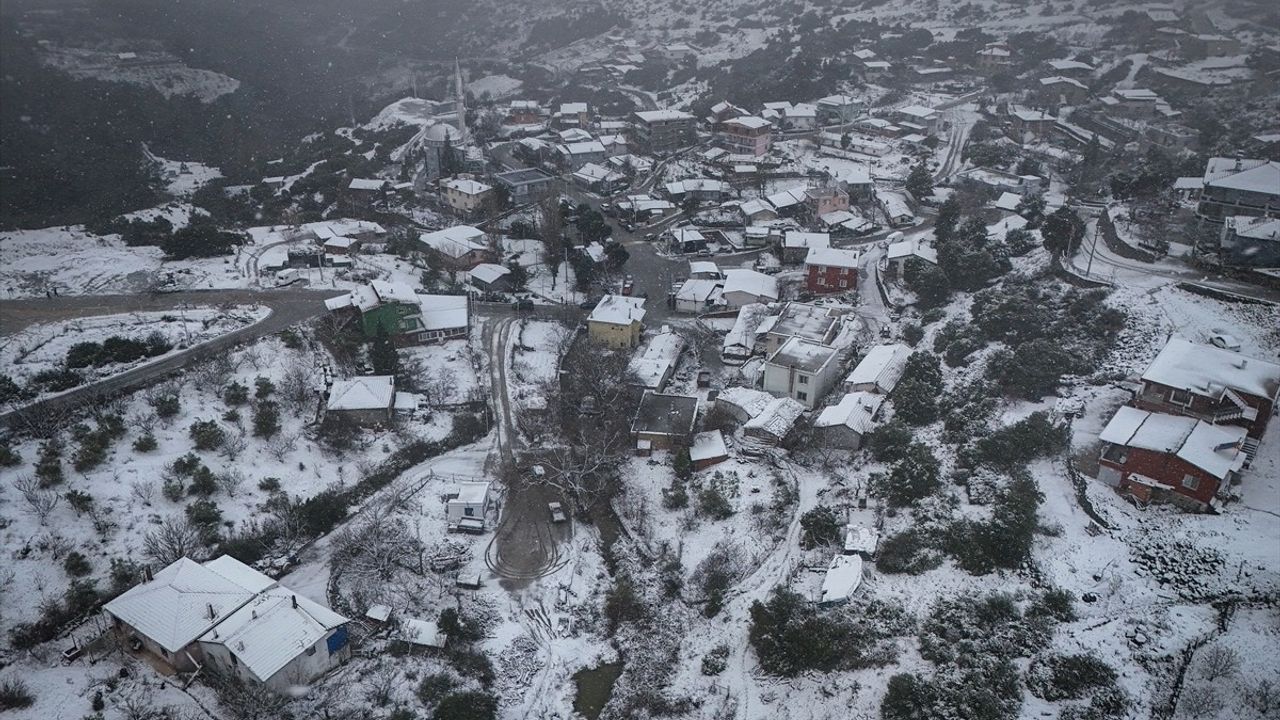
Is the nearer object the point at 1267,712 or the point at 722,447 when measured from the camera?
the point at 1267,712

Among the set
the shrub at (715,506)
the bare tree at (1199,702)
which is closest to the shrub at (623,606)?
the shrub at (715,506)

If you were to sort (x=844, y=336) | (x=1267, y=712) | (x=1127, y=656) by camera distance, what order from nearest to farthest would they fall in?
(x=1267, y=712)
(x=1127, y=656)
(x=844, y=336)

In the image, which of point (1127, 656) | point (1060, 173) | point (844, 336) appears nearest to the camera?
point (1127, 656)

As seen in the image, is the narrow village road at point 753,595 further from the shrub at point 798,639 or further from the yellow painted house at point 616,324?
the yellow painted house at point 616,324

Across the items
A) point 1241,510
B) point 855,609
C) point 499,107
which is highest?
point 1241,510

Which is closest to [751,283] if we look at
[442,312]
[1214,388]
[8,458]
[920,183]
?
[442,312]

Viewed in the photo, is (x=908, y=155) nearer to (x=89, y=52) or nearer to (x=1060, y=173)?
(x=1060, y=173)

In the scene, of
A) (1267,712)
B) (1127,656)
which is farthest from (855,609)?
(1267,712)

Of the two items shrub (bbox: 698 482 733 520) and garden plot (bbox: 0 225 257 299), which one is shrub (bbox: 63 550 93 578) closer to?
garden plot (bbox: 0 225 257 299)
